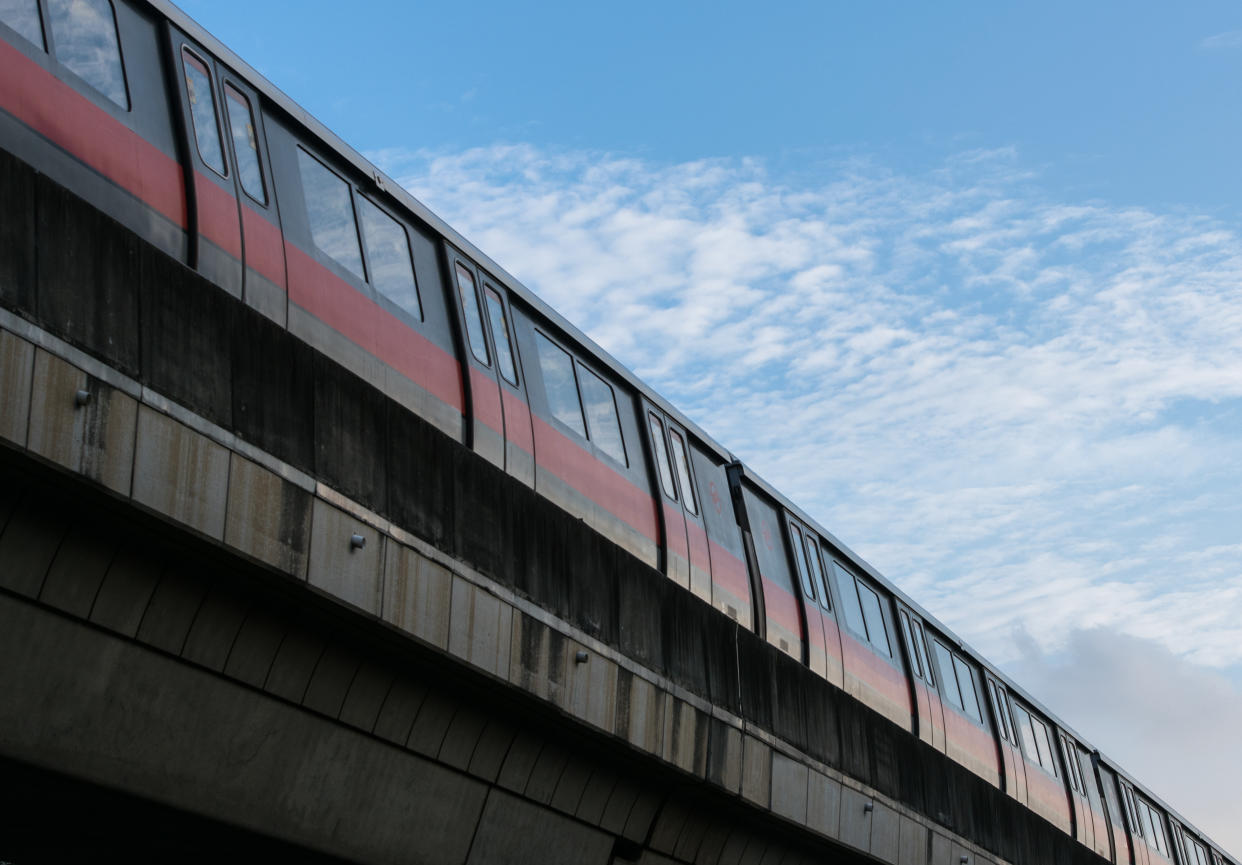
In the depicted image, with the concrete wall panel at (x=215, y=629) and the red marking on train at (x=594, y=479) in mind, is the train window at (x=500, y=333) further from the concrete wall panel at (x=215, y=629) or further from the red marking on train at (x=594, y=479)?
the concrete wall panel at (x=215, y=629)

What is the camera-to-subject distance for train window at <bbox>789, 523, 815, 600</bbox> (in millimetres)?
16344

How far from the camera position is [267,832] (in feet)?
22.9

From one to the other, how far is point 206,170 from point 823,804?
702 centimetres

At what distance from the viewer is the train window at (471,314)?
10.7 m

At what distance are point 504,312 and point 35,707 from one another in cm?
619

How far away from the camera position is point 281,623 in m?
6.79

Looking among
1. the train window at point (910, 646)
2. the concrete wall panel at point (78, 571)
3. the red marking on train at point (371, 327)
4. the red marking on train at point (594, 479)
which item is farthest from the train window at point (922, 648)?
the concrete wall panel at point (78, 571)

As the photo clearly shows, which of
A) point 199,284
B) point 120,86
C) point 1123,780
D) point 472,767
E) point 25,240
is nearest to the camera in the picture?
→ point 25,240

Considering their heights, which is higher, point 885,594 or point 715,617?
point 885,594

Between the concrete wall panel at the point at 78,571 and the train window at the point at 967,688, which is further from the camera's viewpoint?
the train window at the point at 967,688

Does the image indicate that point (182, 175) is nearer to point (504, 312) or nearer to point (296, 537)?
point (296, 537)

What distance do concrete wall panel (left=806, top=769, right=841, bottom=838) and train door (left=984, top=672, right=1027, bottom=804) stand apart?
10.3 metres

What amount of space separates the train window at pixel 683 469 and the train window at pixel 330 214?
5005mm

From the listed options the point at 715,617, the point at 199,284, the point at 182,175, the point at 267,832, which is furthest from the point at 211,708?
the point at 715,617
